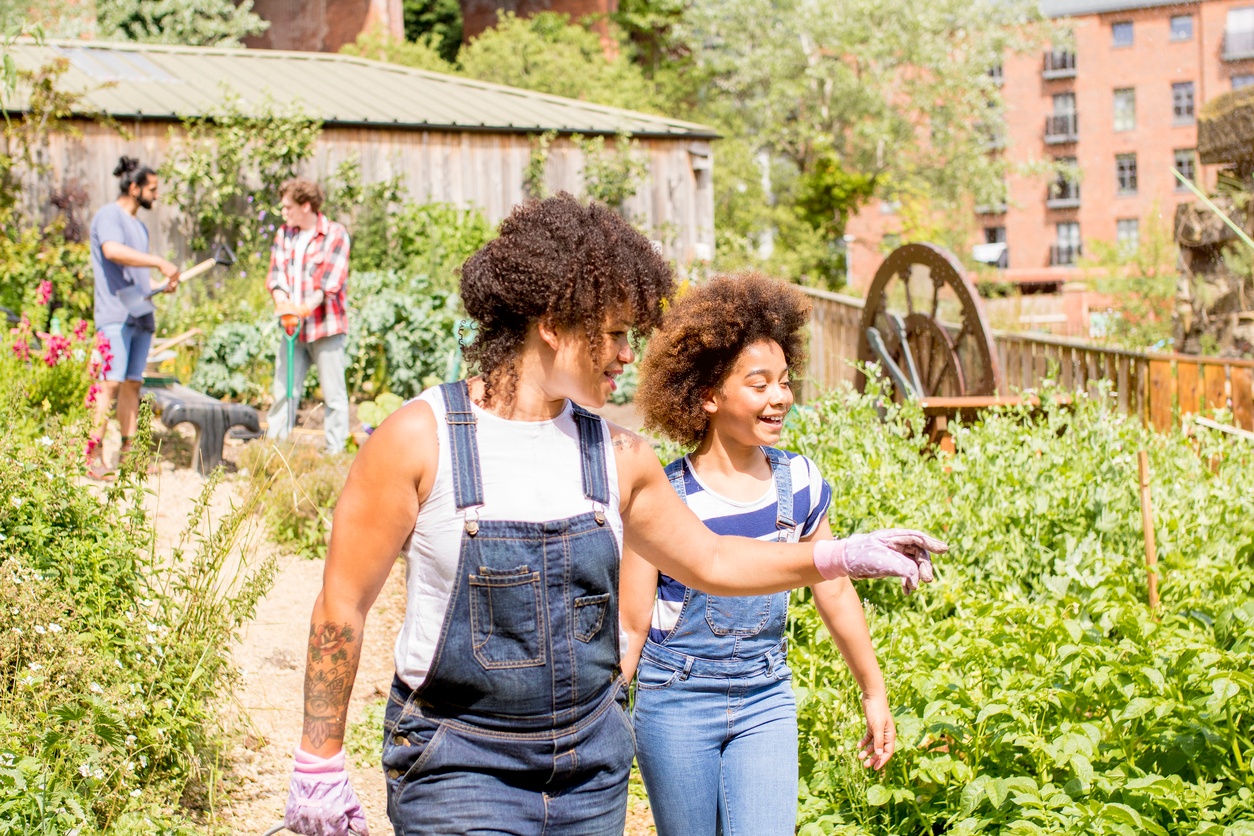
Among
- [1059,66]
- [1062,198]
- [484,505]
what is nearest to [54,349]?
[484,505]

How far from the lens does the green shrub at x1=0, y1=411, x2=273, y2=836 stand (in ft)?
9.47

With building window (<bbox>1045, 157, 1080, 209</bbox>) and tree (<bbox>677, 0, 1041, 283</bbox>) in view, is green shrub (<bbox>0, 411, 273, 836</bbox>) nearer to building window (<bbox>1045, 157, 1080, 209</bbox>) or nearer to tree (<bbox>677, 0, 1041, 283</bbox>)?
tree (<bbox>677, 0, 1041, 283</bbox>)

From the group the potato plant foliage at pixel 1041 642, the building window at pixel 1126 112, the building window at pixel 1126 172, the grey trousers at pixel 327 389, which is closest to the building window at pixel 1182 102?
the building window at pixel 1126 112

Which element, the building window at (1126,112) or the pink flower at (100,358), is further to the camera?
the building window at (1126,112)

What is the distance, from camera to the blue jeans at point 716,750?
8.57ft

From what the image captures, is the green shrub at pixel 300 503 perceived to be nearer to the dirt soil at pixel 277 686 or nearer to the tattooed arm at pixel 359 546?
the dirt soil at pixel 277 686

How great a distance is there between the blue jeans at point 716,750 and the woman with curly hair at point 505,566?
1.52 feet

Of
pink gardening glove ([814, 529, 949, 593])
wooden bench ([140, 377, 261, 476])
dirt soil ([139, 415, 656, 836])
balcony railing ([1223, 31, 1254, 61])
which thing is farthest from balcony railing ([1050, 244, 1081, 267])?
pink gardening glove ([814, 529, 949, 593])

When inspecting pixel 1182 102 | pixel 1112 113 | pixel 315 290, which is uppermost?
pixel 1182 102

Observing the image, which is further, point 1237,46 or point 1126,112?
point 1126,112

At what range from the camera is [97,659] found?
10.4ft

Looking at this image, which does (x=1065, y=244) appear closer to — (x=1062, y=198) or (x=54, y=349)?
(x=1062, y=198)

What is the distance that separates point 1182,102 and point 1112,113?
2.64 m

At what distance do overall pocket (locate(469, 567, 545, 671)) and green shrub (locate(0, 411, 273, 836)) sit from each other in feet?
4.22
